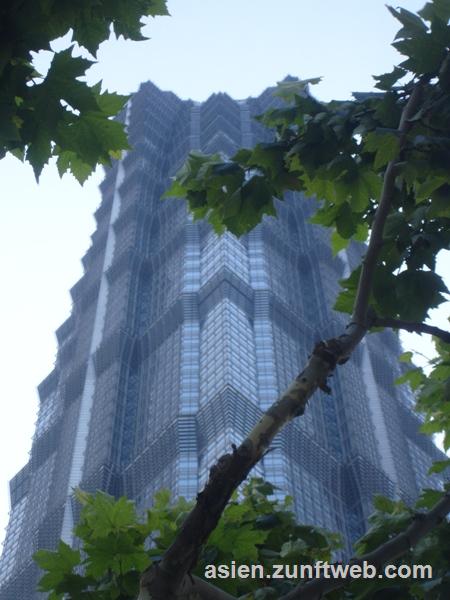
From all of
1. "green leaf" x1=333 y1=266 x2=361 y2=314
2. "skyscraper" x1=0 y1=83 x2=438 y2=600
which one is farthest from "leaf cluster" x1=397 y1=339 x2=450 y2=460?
"skyscraper" x1=0 y1=83 x2=438 y2=600

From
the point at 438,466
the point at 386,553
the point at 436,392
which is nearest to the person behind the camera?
the point at 386,553

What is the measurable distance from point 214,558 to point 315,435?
80515 millimetres

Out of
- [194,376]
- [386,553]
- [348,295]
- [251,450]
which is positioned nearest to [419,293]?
[348,295]

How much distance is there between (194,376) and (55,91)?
84948mm

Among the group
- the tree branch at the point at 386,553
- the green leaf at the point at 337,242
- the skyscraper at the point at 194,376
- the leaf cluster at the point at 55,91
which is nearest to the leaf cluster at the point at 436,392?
the green leaf at the point at 337,242

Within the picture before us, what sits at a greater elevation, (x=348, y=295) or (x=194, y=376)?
(x=194, y=376)

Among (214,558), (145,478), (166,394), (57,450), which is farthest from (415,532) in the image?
(57,450)

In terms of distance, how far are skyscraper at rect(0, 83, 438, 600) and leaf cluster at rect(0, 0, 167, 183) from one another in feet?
231

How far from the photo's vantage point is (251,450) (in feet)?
13.1

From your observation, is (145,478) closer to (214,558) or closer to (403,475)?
(403,475)

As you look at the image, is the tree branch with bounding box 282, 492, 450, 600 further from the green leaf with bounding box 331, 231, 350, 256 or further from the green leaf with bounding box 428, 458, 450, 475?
the green leaf with bounding box 331, 231, 350, 256

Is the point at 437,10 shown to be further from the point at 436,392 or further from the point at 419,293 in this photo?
the point at 436,392

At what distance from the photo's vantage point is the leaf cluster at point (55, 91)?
4648mm

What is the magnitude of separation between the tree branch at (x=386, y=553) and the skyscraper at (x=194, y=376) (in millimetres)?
70146
